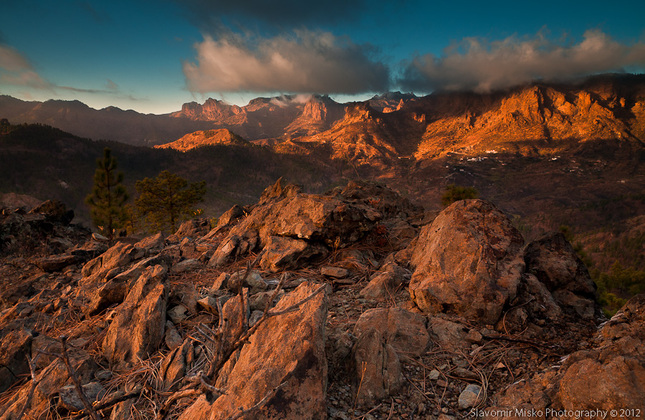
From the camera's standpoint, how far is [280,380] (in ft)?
8.80

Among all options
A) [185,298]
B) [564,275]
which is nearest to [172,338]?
[185,298]

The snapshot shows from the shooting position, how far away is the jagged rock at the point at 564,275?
4.66 metres

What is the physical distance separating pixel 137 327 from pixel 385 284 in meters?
4.37

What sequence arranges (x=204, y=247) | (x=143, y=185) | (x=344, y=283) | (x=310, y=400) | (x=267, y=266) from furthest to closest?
(x=143, y=185) → (x=204, y=247) → (x=267, y=266) → (x=344, y=283) → (x=310, y=400)

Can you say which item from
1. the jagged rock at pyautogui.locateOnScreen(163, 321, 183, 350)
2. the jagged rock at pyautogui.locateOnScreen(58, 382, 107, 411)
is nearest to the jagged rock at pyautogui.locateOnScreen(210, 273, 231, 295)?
the jagged rock at pyautogui.locateOnScreen(163, 321, 183, 350)

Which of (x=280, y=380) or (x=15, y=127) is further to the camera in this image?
(x=15, y=127)

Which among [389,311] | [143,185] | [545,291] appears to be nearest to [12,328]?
[389,311]

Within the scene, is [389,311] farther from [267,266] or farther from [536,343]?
[267,266]

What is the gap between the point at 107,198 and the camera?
87.8ft

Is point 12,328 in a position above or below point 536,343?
below

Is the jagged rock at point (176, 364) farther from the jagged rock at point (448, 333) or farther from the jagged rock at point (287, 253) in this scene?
the jagged rock at point (448, 333)

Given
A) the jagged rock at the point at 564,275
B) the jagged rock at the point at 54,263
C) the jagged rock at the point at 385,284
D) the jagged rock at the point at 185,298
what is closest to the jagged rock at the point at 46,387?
the jagged rock at the point at 185,298

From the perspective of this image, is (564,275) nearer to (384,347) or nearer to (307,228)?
(384,347)

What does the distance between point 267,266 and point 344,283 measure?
2.09 metres
